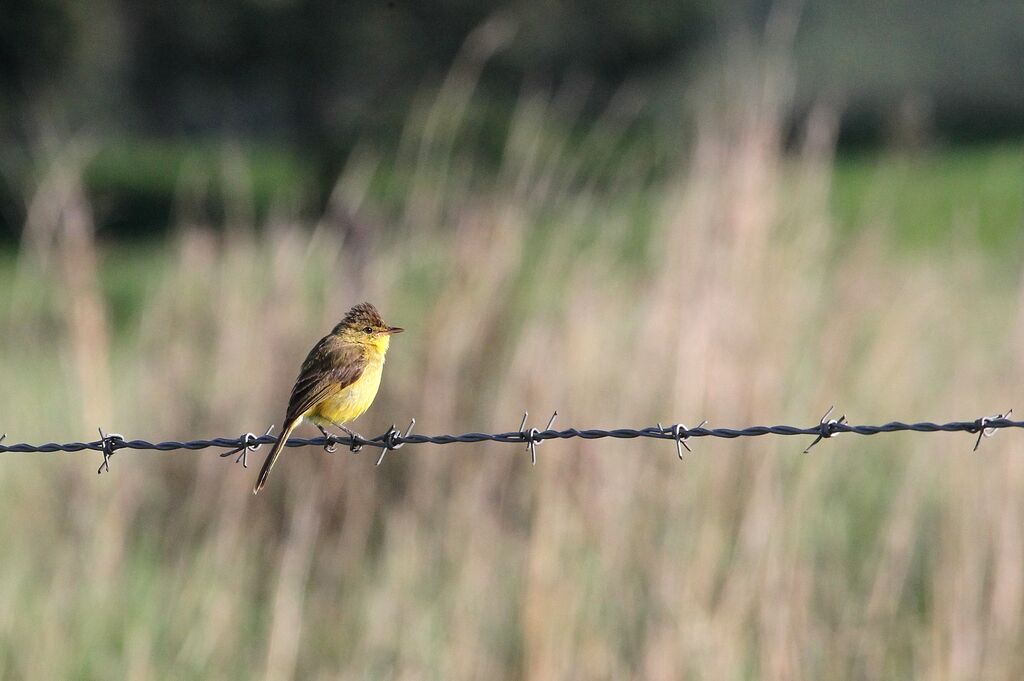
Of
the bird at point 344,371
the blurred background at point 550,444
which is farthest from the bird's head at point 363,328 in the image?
the blurred background at point 550,444

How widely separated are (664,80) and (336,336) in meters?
35.9

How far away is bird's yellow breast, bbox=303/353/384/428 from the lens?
420 cm

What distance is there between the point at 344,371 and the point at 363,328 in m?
0.14

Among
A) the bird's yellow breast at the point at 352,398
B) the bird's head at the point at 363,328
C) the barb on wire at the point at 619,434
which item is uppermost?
the bird's head at the point at 363,328

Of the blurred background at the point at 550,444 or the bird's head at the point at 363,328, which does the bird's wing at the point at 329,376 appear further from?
the blurred background at the point at 550,444

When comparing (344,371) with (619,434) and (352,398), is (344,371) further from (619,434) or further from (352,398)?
(619,434)

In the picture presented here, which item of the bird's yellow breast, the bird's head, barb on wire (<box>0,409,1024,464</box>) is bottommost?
barb on wire (<box>0,409,1024,464</box>)

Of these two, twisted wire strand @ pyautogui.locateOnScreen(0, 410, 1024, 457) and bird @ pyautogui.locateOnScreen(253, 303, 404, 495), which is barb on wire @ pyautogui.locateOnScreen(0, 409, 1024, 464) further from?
bird @ pyautogui.locateOnScreen(253, 303, 404, 495)

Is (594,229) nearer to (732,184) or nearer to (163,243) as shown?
(732,184)

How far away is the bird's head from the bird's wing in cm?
4

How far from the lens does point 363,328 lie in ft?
13.7

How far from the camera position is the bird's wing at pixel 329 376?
4.16 metres

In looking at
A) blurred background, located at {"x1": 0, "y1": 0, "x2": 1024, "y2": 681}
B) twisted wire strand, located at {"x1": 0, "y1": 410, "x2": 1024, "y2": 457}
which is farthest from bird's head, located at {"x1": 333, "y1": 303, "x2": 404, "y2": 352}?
blurred background, located at {"x1": 0, "y1": 0, "x2": 1024, "y2": 681}

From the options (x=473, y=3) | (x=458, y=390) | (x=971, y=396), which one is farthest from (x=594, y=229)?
(x=473, y=3)
